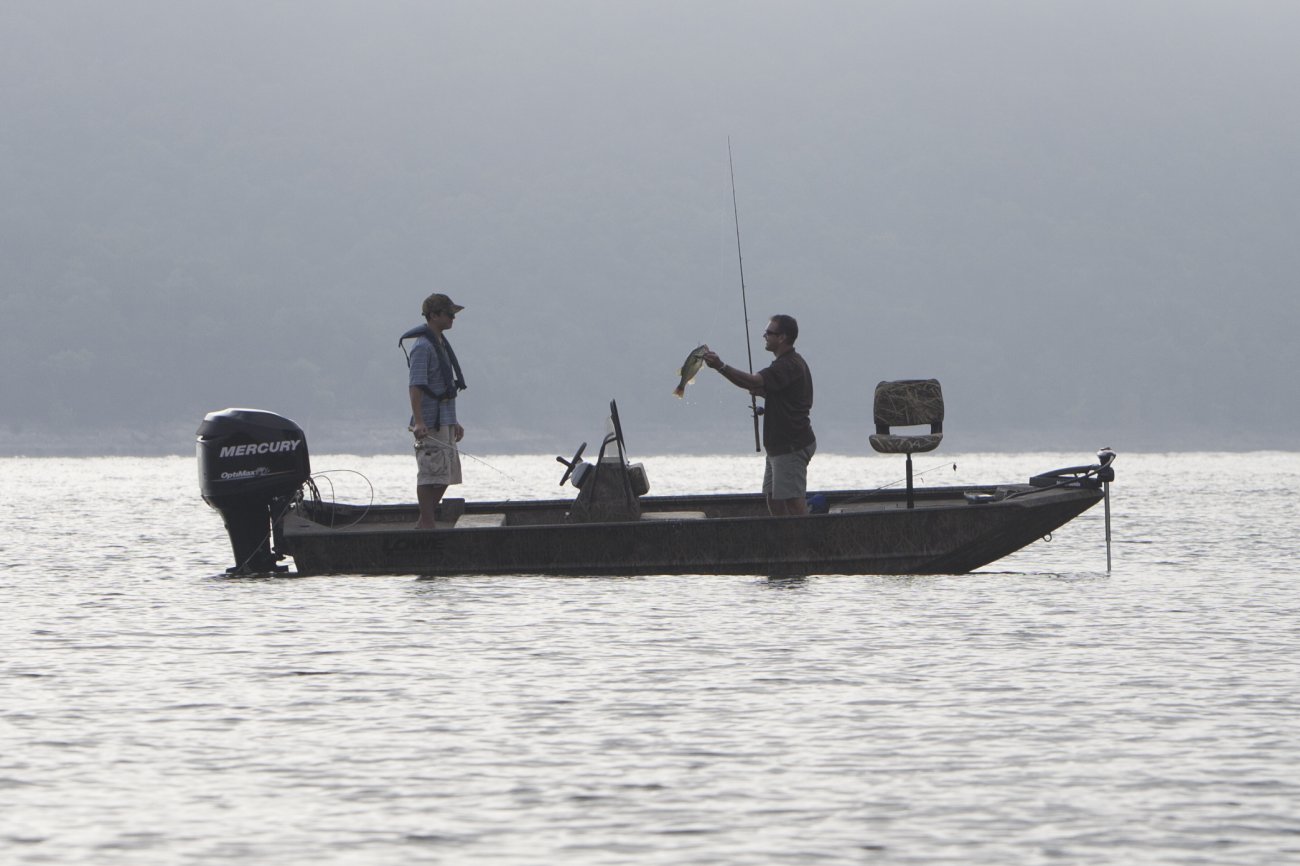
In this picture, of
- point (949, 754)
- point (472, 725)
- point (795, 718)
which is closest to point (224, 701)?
point (472, 725)

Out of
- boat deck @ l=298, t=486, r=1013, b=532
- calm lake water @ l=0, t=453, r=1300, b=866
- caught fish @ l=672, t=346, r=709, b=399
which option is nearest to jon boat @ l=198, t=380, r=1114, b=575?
calm lake water @ l=0, t=453, r=1300, b=866

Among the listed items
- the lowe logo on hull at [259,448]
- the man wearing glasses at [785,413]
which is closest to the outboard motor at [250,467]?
the lowe logo on hull at [259,448]

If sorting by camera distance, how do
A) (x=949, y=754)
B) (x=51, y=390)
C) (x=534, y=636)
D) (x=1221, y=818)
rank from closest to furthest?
(x=1221, y=818), (x=949, y=754), (x=534, y=636), (x=51, y=390)

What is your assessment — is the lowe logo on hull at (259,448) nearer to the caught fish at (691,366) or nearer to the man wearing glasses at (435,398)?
the man wearing glasses at (435,398)

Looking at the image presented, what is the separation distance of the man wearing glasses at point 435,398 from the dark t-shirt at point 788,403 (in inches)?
95.0

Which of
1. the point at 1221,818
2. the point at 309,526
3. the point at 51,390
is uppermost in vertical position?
the point at 51,390

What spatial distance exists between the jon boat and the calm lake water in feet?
0.88

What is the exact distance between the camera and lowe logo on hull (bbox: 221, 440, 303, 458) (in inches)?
607

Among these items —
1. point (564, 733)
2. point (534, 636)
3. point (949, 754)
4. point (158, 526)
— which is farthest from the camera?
point (158, 526)

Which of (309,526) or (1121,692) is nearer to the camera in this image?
(1121,692)

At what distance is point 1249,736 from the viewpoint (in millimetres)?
8625

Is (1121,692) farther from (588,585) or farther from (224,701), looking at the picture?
(588,585)

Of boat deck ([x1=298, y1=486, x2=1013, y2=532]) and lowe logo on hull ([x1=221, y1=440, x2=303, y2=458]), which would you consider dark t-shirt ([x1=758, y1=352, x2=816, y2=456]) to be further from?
lowe logo on hull ([x1=221, y1=440, x2=303, y2=458])

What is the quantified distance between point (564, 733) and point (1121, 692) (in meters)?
3.03
